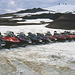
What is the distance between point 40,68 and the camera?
10961 mm

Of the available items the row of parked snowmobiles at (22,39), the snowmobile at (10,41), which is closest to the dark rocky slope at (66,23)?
the row of parked snowmobiles at (22,39)

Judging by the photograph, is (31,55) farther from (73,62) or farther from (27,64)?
(73,62)

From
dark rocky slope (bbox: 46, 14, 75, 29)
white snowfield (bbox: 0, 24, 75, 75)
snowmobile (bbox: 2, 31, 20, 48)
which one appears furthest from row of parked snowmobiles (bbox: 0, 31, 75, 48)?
dark rocky slope (bbox: 46, 14, 75, 29)

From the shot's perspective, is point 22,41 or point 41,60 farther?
point 22,41

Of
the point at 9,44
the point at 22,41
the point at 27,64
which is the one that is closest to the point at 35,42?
the point at 22,41

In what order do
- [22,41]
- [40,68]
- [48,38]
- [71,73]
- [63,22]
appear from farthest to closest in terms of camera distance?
[63,22] → [48,38] → [22,41] → [40,68] → [71,73]

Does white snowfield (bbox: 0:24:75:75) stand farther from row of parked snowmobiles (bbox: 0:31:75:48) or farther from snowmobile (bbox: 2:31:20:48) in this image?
row of parked snowmobiles (bbox: 0:31:75:48)

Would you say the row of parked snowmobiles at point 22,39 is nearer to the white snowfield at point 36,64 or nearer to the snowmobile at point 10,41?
the snowmobile at point 10,41

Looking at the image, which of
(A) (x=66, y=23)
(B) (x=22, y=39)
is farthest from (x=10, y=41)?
(A) (x=66, y=23)

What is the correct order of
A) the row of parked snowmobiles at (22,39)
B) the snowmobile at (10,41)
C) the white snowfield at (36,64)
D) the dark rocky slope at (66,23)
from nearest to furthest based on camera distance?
the white snowfield at (36,64)
the snowmobile at (10,41)
the row of parked snowmobiles at (22,39)
the dark rocky slope at (66,23)

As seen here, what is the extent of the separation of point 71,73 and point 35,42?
398 inches

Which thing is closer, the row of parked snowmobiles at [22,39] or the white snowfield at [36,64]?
the white snowfield at [36,64]

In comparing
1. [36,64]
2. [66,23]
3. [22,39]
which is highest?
[66,23]

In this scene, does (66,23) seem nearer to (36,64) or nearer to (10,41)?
(10,41)
